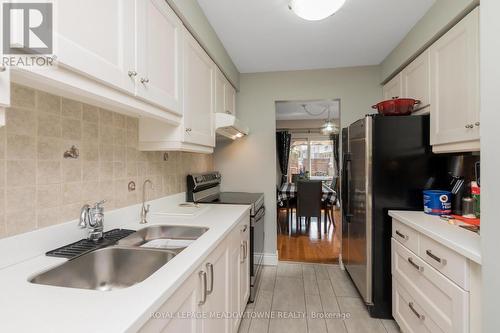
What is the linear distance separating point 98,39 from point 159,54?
1.48 feet

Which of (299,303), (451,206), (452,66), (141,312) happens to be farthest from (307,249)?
(141,312)

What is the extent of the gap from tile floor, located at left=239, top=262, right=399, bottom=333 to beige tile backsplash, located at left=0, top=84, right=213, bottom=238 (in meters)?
1.43

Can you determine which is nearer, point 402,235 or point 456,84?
point 456,84

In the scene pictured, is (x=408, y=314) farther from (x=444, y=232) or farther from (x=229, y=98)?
Result: (x=229, y=98)

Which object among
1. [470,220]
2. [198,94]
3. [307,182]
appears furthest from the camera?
[307,182]

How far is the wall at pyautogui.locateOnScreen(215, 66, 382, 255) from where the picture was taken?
2.98 m

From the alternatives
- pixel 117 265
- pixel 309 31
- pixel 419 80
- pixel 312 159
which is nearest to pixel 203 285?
pixel 117 265

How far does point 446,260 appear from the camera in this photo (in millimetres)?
1318

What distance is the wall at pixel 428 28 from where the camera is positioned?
1.59m

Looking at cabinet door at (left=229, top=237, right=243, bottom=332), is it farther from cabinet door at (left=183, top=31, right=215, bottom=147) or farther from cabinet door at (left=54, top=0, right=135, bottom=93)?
cabinet door at (left=54, top=0, right=135, bottom=93)

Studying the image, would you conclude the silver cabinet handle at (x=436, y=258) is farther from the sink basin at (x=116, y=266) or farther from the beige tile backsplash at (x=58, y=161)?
the beige tile backsplash at (x=58, y=161)

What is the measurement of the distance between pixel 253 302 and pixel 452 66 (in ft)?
7.92

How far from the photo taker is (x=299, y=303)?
225 centimetres

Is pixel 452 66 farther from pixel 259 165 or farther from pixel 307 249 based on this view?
pixel 307 249
